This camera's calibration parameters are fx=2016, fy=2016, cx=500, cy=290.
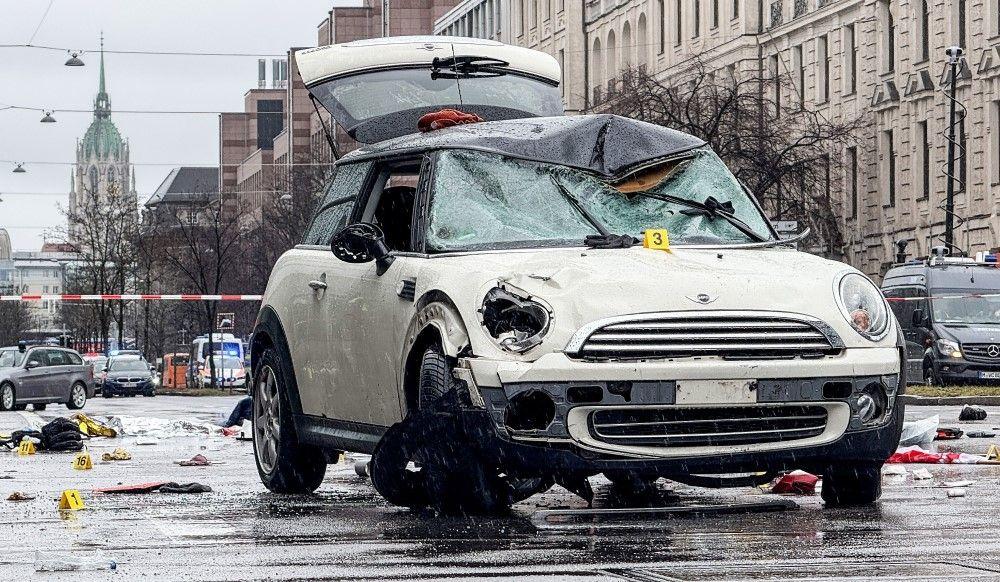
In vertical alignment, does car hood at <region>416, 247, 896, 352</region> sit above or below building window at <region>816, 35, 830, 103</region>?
below

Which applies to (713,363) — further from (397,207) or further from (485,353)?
(397,207)

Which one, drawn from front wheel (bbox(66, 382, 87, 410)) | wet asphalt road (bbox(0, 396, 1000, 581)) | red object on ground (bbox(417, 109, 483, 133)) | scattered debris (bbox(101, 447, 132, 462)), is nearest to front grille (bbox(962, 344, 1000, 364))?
front wheel (bbox(66, 382, 87, 410))

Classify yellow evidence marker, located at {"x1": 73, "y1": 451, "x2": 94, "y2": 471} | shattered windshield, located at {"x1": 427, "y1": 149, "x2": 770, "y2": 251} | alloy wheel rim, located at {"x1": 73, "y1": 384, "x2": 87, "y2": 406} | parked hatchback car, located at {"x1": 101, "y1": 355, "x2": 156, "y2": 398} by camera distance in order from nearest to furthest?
1. shattered windshield, located at {"x1": 427, "y1": 149, "x2": 770, "y2": 251}
2. yellow evidence marker, located at {"x1": 73, "y1": 451, "x2": 94, "y2": 471}
3. alloy wheel rim, located at {"x1": 73, "y1": 384, "x2": 87, "y2": 406}
4. parked hatchback car, located at {"x1": 101, "y1": 355, "x2": 156, "y2": 398}

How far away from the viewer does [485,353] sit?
8.30 meters

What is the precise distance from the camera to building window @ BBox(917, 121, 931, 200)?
53000 millimetres

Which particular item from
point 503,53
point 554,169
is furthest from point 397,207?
point 503,53

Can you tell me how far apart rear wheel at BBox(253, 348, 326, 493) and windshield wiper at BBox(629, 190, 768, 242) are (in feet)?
8.31

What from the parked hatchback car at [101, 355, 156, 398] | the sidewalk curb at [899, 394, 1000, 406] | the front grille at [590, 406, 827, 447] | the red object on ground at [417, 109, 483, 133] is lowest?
the parked hatchback car at [101, 355, 156, 398]

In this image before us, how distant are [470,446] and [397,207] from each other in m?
2.56

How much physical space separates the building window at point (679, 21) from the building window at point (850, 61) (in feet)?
39.9

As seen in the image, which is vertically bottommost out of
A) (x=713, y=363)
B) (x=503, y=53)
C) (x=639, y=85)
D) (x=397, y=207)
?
(x=713, y=363)

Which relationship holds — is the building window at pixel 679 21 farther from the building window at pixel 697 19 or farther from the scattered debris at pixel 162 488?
the scattered debris at pixel 162 488

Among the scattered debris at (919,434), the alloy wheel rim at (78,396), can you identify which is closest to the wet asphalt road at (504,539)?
the scattered debris at (919,434)

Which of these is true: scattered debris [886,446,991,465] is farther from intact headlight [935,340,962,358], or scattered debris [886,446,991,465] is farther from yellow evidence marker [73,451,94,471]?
intact headlight [935,340,962,358]
